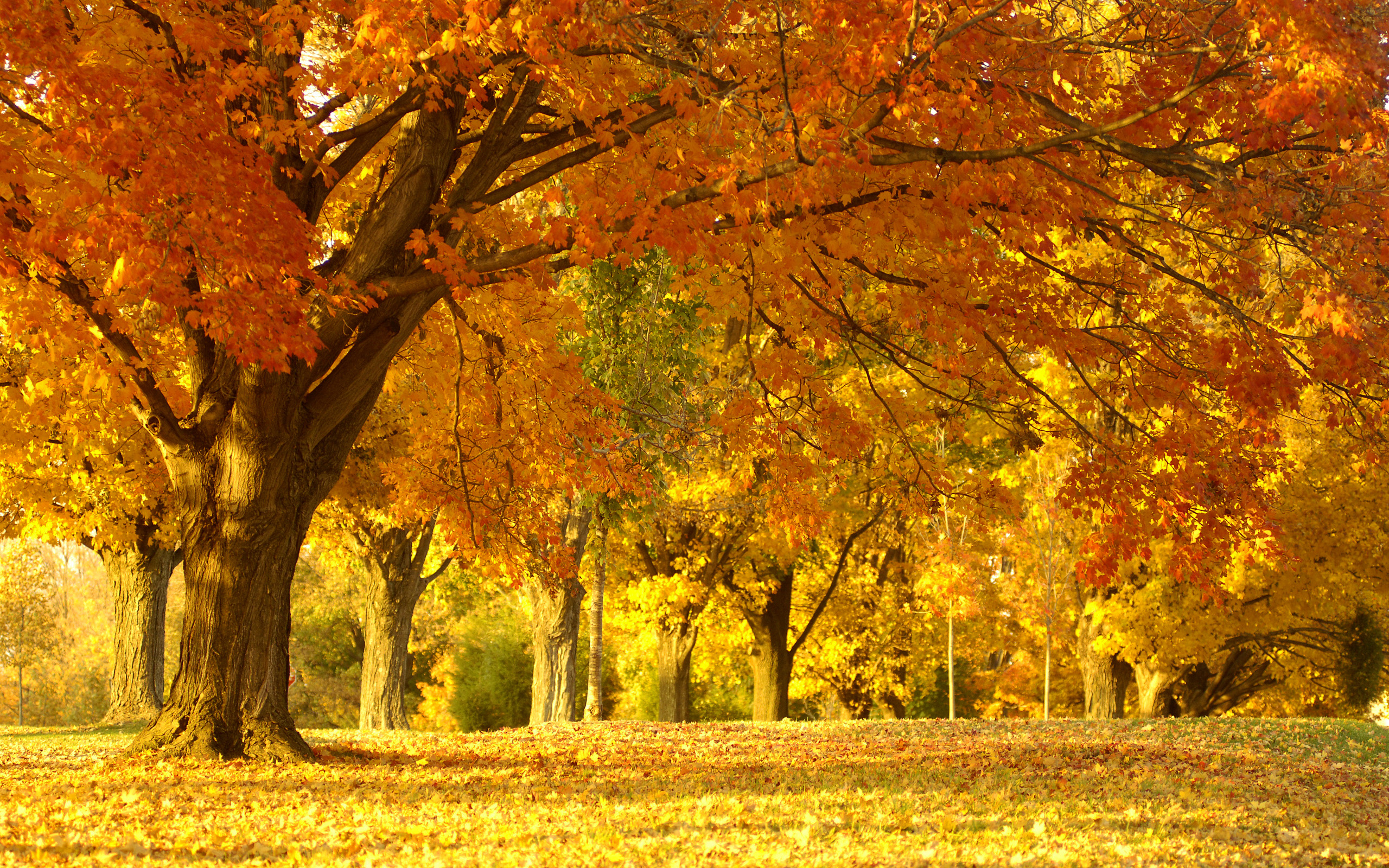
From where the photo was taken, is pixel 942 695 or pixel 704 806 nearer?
pixel 704 806

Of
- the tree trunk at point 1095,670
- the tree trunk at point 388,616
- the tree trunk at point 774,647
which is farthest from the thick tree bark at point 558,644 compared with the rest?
the tree trunk at point 1095,670

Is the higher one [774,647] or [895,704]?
[774,647]

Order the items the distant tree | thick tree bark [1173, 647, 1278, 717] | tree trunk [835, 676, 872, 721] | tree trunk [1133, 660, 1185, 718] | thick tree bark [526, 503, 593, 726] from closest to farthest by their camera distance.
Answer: thick tree bark [526, 503, 593, 726] < tree trunk [1133, 660, 1185, 718] < thick tree bark [1173, 647, 1278, 717] < tree trunk [835, 676, 872, 721] < the distant tree

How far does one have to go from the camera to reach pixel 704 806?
6.44 m

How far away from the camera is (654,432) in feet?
48.9

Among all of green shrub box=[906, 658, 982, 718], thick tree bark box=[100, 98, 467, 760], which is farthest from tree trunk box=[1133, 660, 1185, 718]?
thick tree bark box=[100, 98, 467, 760]

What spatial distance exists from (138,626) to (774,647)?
11.9 meters

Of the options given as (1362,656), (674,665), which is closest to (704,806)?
(674,665)

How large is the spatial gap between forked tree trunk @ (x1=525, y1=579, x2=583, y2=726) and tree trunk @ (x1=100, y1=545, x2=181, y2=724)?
22.0 ft

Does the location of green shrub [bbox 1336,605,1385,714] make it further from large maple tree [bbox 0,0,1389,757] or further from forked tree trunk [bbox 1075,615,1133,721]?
large maple tree [bbox 0,0,1389,757]

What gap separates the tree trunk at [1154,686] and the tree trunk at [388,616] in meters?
14.8

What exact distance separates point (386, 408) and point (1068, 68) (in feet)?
41.7

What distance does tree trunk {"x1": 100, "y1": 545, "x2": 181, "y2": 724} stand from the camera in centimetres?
1841

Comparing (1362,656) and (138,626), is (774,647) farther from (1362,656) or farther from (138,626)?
(1362,656)
